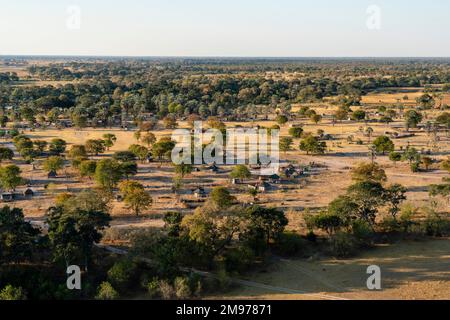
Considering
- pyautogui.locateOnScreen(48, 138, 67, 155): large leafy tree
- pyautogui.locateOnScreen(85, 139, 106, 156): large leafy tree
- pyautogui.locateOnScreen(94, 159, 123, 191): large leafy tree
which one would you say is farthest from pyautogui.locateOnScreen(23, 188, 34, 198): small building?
pyautogui.locateOnScreen(48, 138, 67, 155): large leafy tree

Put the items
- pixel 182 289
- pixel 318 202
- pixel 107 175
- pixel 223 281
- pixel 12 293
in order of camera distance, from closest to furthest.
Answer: pixel 12 293 → pixel 182 289 → pixel 223 281 → pixel 318 202 → pixel 107 175

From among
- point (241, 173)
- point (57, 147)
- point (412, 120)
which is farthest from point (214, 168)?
point (412, 120)

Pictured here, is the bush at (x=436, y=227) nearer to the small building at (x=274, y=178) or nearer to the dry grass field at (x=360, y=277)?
the dry grass field at (x=360, y=277)

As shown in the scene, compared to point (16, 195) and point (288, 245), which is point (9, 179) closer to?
point (16, 195)

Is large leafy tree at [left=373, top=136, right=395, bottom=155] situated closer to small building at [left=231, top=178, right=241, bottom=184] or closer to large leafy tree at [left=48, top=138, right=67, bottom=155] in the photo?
small building at [left=231, top=178, right=241, bottom=184]

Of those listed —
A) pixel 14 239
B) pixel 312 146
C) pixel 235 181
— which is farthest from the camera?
pixel 312 146

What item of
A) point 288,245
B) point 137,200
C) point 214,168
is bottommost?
point 288,245
